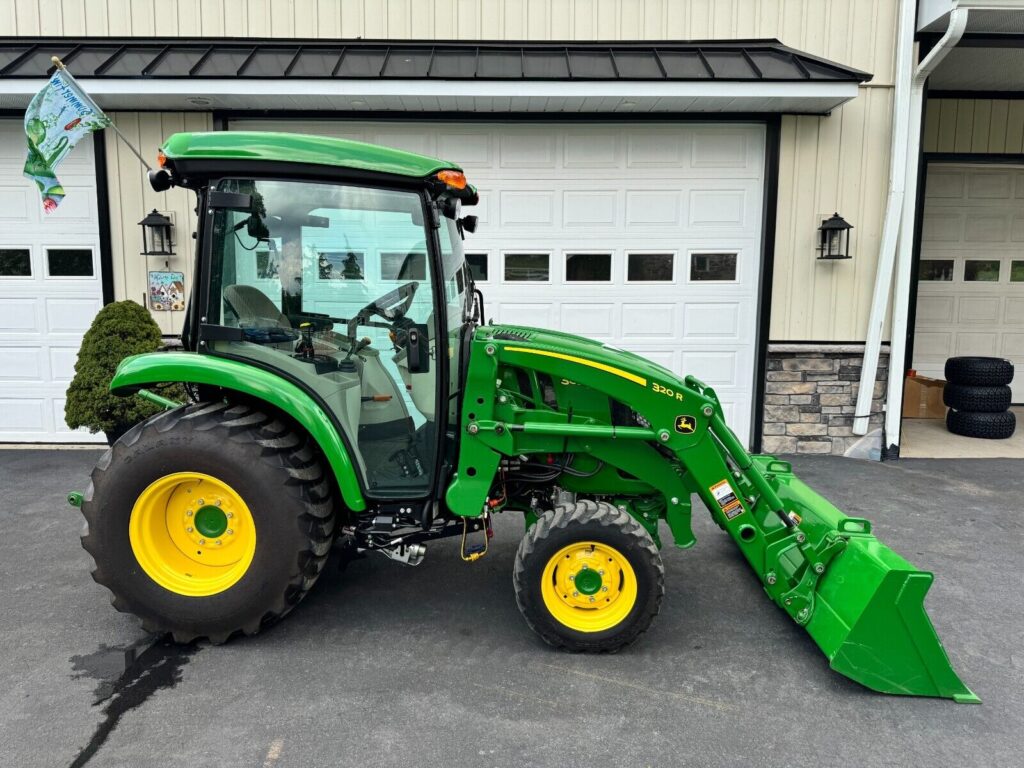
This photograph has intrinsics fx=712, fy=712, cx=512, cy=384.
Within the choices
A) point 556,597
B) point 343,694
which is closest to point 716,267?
point 556,597

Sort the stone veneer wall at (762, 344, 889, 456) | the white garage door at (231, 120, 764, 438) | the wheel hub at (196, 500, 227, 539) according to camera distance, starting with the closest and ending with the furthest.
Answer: the wheel hub at (196, 500, 227, 539)
the white garage door at (231, 120, 764, 438)
the stone veneer wall at (762, 344, 889, 456)

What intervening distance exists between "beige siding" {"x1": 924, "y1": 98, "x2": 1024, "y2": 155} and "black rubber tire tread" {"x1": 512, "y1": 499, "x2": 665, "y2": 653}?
7.41m

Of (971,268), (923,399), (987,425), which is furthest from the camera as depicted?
(971,268)

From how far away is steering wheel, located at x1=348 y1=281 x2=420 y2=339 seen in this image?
→ 3340mm

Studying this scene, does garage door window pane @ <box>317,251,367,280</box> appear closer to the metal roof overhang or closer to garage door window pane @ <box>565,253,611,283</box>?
the metal roof overhang

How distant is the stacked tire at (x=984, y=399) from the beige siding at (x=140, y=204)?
8.21m

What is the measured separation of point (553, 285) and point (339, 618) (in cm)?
426

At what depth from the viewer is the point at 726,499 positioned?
3439 millimetres

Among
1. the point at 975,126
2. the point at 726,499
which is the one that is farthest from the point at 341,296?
the point at 975,126

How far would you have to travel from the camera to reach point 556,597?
3.30m

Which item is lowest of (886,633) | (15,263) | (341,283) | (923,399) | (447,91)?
(886,633)

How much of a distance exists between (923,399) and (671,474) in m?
6.60

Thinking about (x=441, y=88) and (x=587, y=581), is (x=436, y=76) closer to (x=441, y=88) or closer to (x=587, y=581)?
(x=441, y=88)

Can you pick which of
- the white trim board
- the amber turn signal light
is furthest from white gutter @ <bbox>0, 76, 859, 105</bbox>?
the amber turn signal light
